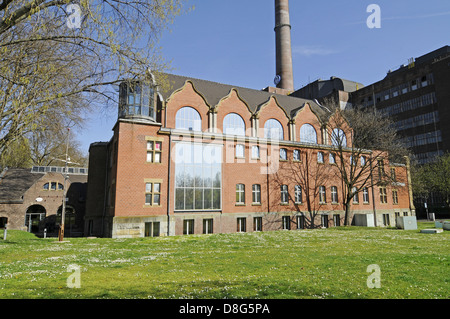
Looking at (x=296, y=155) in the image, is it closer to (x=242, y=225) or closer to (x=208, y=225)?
(x=242, y=225)

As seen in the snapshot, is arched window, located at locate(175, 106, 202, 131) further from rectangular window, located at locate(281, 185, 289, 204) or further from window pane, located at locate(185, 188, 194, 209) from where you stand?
rectangular window, located at locate(281, 185, 289, 204)

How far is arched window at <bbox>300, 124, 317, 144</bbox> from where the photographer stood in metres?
37.1

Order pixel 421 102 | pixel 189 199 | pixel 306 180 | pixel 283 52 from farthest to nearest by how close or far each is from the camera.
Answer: pixel 283 52 → pixel 421 102 → pixel 306 180 → pixel 189 199

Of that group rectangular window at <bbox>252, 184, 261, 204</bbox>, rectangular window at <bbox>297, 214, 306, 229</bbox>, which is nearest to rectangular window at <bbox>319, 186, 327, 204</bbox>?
rectangular window at <bbox>297, 214, 306, 229</bbox>

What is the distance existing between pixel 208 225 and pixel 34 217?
83.4 feet

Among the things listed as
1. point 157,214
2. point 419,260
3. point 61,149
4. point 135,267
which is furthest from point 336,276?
point 61,149

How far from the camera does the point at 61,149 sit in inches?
2077

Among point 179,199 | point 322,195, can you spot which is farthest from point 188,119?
point 322,195

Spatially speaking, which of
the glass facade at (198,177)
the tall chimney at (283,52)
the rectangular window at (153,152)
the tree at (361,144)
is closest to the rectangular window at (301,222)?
the tree at (361,144)

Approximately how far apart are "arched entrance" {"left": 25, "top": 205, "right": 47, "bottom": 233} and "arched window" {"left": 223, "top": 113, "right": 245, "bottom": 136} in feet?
87.5

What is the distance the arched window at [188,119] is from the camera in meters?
29.8

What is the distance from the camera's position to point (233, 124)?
1288 inches
